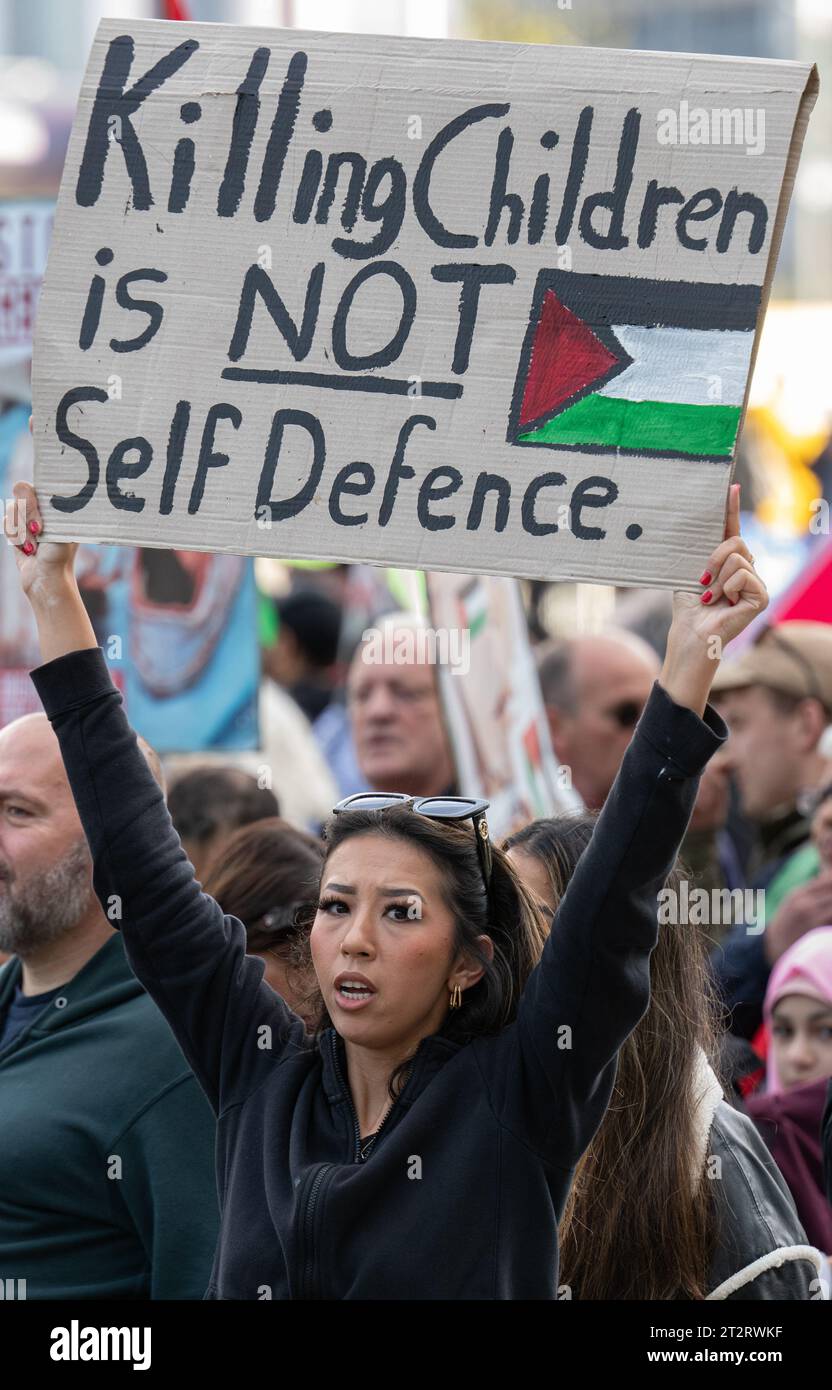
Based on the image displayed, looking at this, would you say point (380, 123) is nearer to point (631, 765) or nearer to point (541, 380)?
point (541, 380)

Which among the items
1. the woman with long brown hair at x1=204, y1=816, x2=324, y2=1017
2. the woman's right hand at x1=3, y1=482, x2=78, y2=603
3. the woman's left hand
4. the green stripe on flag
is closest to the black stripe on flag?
the green stripe on flag

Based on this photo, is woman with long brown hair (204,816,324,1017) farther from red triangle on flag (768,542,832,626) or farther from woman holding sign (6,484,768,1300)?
red triangle on flag (768,542,832,626)

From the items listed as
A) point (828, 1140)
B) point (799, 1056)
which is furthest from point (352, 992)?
point (799, 1056)

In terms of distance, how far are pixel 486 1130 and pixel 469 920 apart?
283 millimetres

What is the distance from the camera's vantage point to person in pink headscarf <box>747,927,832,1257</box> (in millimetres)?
3623

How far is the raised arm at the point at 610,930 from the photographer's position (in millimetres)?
2285

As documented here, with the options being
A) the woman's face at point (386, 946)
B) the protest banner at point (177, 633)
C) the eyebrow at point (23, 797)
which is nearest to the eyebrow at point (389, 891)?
the woman's face at point (386, 946)

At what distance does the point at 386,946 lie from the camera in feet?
7.86

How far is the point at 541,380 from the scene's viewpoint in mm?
2719

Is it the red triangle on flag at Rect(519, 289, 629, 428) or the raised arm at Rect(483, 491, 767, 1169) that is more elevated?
the red triangle on flag at Rect(519, 289, 629, 428)

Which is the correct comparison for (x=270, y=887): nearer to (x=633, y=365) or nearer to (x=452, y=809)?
(x=452, y=809)

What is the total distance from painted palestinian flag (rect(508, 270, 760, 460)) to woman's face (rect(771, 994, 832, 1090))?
1.70m
